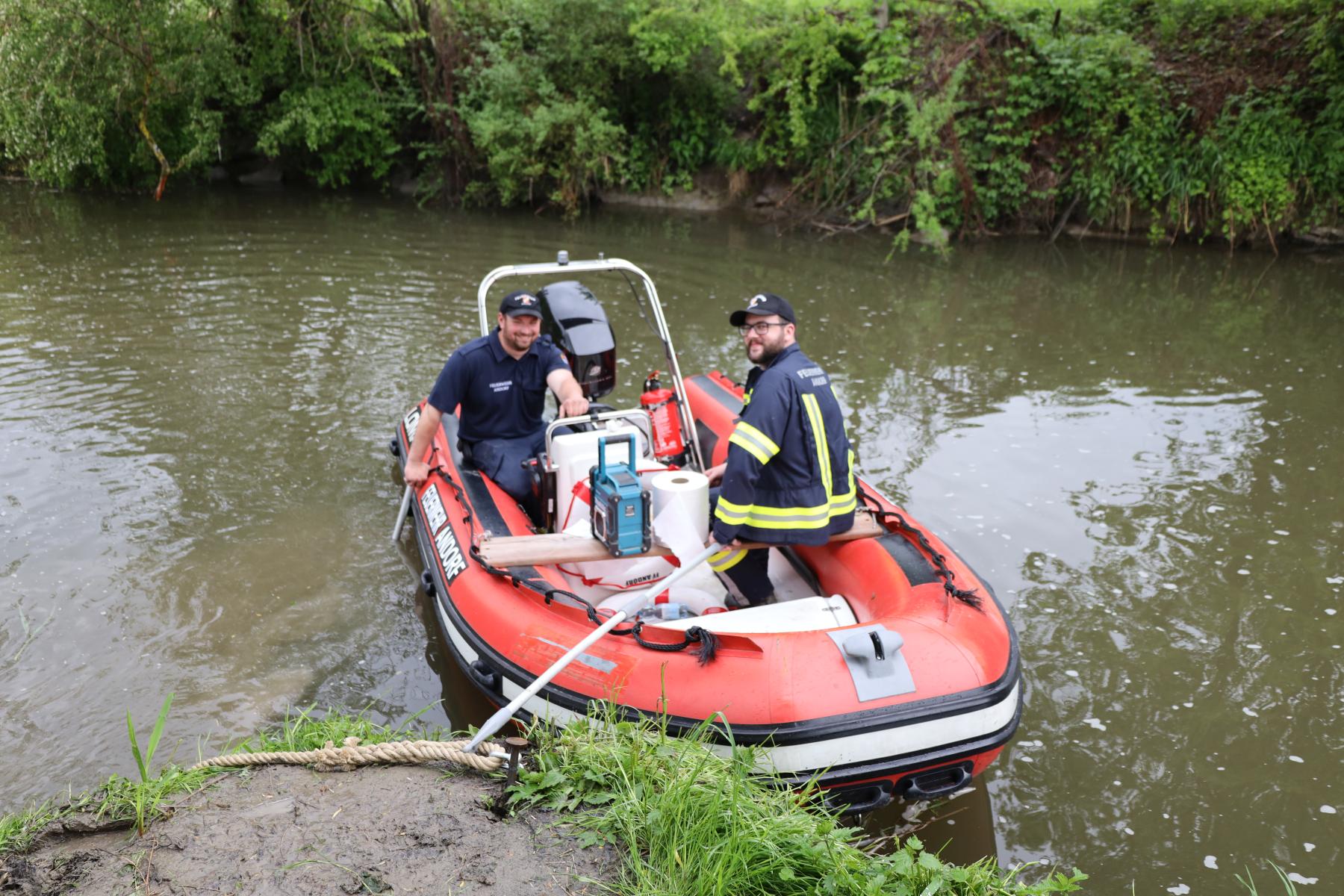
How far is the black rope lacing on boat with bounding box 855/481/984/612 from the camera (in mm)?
3664

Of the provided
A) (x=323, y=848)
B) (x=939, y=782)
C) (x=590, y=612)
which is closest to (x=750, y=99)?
(x=590, y=612)

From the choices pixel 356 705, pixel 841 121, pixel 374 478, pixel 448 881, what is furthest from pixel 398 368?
pixel 841 121

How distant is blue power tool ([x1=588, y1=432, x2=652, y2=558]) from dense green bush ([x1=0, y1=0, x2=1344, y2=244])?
32.1ft

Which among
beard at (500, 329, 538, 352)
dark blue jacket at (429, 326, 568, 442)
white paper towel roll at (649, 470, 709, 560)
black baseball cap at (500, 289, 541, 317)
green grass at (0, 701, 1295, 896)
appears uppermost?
black baseball cap at (500, 289, 541, 317)

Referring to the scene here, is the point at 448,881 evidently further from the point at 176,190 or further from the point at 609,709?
the point at 176,190

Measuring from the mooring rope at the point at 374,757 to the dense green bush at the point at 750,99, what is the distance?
10965 mm

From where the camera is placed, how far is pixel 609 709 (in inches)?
126

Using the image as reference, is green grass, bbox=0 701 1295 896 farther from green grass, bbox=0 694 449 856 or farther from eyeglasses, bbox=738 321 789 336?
eyeglasses, bbox=738 321 789 336

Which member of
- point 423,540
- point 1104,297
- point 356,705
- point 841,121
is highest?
point 841,121

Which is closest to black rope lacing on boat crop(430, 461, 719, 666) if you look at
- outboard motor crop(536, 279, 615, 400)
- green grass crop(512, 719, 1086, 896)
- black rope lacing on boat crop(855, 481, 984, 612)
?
green grass crop(512, 719, 1086, 896)

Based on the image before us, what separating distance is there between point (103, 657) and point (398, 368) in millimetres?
3854

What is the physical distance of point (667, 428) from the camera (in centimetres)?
524

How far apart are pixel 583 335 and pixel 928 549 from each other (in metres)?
2.41

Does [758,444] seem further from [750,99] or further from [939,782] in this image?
[750,99]
